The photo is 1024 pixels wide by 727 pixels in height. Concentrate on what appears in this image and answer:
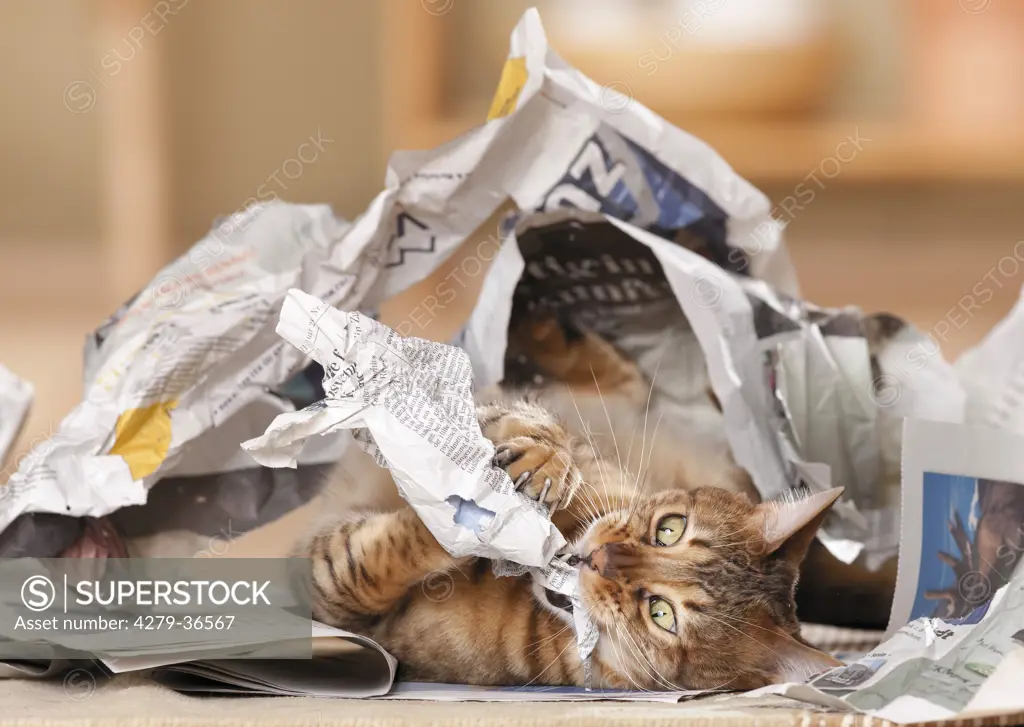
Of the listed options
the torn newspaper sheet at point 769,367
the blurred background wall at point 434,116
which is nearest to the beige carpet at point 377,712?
the torn newspaper sheet at point 769,367

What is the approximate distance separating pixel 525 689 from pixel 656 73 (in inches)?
53.5

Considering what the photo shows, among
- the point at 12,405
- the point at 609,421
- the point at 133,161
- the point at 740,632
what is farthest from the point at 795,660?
the point at 133,161

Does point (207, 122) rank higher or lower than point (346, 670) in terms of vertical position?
higher

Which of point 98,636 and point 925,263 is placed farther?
point 925,263

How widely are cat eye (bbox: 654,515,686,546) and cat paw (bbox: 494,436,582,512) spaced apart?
0.07 metres

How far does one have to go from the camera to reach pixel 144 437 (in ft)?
2.42

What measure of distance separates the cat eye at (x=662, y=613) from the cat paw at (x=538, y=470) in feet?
0.30

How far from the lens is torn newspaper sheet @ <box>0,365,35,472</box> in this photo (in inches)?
31.6

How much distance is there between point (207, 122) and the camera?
195 centimetres

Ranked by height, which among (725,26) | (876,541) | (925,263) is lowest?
(876,541)

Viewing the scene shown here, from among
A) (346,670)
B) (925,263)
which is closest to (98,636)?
(346,670)

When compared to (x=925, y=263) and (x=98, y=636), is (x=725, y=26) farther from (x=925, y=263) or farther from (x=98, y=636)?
(x=98, y=636)

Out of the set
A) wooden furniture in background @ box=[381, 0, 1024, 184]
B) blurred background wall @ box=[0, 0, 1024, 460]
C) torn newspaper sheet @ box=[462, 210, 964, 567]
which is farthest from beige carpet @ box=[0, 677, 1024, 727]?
wooden furniture in background @ box=[381, 0, 1024, 184]

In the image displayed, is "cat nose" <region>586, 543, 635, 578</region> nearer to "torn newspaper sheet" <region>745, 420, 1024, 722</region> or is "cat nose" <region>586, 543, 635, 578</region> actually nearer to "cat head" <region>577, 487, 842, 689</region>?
"cat head" <region>577, 487, 842, 689</region>
